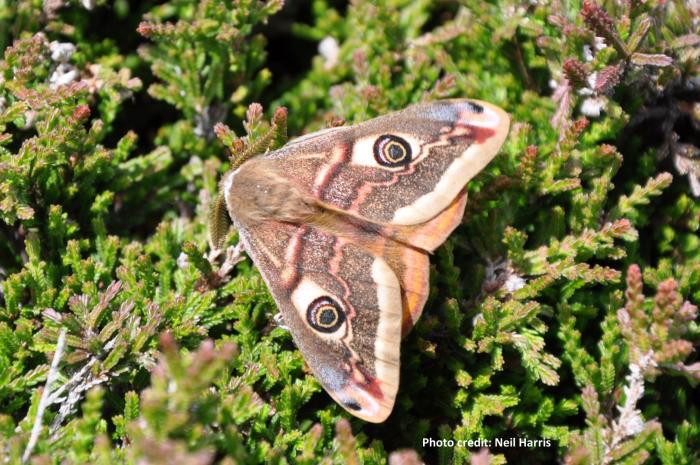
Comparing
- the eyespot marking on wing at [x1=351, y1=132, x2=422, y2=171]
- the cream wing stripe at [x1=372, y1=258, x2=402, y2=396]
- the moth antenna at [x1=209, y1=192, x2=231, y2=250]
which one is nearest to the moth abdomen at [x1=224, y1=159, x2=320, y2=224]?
the moth antenna at [x1=209, y1=192, x2=231, y2=250]

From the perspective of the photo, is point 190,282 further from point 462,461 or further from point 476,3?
point 476,3

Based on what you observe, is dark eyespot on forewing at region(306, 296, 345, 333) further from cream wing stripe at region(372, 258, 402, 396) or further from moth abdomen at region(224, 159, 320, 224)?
moth abdomen at region(224, 159, 320, 224)

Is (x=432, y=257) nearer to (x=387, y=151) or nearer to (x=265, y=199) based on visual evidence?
(x=387, y=151)

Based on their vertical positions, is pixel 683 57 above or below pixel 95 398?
above

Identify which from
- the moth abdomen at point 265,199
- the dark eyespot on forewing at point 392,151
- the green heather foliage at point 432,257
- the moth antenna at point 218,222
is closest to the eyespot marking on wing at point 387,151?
the dark eyespot on forewing at point 392,151

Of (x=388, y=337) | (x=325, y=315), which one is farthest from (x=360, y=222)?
(x=388, y=337)

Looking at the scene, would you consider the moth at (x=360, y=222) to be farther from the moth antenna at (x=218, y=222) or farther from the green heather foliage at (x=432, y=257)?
the green heather foliage at (x=432, y=257)

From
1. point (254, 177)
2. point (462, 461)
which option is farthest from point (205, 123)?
point (462, 461)
